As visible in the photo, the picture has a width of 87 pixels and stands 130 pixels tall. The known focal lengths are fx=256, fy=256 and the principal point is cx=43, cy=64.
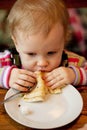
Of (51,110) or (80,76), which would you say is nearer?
(51,110)

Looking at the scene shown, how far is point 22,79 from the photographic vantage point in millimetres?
894

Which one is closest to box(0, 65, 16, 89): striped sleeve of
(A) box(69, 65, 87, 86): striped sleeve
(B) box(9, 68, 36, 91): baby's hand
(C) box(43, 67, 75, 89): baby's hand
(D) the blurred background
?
(B) box(9, 68, 36, 91): baby's hand

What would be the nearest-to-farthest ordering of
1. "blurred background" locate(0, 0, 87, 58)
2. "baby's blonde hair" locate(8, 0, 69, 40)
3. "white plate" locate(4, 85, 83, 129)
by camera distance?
1. "white plate" locate(4, 85, 83, 129)
2. "baby's blonde hair" locate(8, 0, 69, 40)
3. "blurred background" locate(0, 0, 87, 58)

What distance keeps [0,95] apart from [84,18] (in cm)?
96

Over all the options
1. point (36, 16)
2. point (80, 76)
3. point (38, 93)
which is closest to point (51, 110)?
point (38, 93)

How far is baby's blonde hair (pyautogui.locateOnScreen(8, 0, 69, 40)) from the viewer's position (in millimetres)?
865

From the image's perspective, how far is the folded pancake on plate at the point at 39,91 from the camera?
Answer: 0.83m

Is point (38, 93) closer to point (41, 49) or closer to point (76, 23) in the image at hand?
point (41, 49)

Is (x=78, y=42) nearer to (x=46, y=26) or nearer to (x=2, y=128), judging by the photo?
(x=46, y=26)

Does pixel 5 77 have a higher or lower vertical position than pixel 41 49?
lower

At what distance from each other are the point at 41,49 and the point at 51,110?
22 cm

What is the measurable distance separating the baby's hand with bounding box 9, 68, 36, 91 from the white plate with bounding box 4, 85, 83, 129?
3 centimetres

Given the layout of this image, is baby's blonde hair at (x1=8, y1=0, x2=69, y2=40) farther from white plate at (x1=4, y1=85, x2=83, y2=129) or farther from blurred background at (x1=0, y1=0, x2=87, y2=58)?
blurred background at (x1=0, y1=0, x2=87, y2=58)

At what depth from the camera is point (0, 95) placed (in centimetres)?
88
